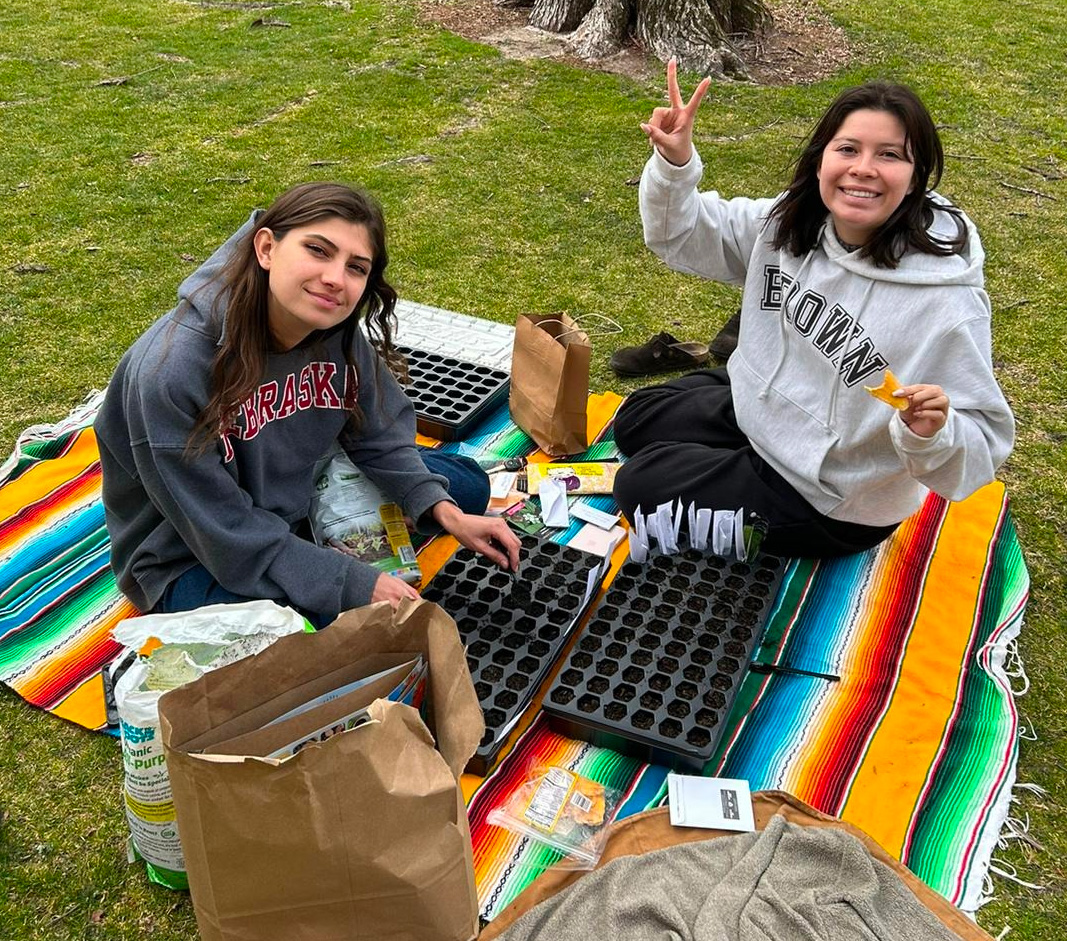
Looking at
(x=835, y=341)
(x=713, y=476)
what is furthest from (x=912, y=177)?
(x=713, y=476)

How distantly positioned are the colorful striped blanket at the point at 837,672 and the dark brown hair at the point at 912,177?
2.86 feet

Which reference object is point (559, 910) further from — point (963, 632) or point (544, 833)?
point (963, 632)

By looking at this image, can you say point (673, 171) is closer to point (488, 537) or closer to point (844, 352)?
point (844, 352)

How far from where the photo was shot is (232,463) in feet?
6.75

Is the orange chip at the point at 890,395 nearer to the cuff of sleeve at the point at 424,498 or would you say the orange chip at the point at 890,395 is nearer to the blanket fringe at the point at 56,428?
the cuff of sleeve at the point at 424,498

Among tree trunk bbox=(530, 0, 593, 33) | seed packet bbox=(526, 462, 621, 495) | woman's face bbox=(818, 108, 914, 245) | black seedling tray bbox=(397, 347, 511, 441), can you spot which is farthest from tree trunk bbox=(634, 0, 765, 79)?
woman's face bbox=(818, 108, 914, 245)

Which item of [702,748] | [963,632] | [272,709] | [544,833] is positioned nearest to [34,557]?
[272,709]

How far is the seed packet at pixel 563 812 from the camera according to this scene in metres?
1.80

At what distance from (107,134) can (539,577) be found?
405 centimetres

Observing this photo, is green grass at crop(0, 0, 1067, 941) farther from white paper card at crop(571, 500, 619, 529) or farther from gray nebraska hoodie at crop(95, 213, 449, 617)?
white paper card at crop(571, 500, 619, 529)

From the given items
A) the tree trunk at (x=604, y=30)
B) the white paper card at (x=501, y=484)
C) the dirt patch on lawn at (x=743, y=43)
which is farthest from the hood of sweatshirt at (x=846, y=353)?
the tree trunk at (x=604, y=30)

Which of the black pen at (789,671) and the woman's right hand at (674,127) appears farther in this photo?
the woman's right hand at (674,127)

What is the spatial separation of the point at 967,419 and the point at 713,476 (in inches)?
26.6

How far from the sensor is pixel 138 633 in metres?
1.70
